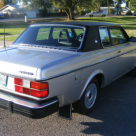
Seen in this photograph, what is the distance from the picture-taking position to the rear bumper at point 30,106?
101 inches

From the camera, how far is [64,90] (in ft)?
9.15

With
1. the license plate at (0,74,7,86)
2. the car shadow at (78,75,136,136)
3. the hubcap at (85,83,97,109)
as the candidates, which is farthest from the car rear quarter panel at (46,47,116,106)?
the license plate at (0,74,7,86)

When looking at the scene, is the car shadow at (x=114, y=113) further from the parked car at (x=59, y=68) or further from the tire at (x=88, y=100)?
the parked car at (x=59, y=68)

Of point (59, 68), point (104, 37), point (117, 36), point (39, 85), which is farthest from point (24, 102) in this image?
point (117, 36)

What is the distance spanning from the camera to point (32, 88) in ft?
8.54

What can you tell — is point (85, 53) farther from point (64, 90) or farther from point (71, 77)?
point (64, 90)

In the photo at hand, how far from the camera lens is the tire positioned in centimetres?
330

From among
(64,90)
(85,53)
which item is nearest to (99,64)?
(85,53)

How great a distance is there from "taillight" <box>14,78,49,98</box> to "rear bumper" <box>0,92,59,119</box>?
0.12 m

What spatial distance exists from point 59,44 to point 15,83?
1360 mm

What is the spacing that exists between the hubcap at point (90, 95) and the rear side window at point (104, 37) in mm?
946

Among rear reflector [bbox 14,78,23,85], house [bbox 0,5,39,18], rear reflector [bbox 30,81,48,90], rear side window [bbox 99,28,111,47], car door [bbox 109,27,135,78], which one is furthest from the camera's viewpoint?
house [bbox 0,5,39,18]

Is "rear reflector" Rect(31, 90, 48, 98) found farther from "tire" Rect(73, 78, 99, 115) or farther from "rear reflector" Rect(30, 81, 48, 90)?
"tire" Rect(73, 78, 99, 115)

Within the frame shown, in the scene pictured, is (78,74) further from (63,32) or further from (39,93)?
(63,32)
